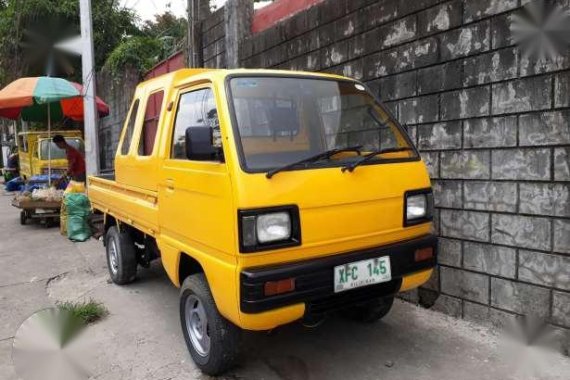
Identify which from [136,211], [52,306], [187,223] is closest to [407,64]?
[187,223]

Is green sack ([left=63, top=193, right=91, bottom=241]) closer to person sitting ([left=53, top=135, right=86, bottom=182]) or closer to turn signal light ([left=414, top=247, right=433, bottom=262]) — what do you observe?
person sitting ([left=53, top=135, right=86, bottom=182])

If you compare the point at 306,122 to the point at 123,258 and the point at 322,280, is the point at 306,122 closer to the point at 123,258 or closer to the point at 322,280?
the point at 322,280

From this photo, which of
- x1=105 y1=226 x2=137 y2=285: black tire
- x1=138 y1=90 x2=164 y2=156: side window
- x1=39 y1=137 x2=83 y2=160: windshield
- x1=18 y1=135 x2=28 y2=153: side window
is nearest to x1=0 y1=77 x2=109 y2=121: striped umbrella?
x1=39 y1=137 x2=83 y2=160: windshield

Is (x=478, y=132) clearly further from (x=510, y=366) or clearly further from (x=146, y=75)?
(x=146, y=75)

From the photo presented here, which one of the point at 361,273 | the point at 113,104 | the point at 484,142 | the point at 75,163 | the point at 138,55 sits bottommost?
the point at 361,273

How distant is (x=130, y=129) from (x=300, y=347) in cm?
260

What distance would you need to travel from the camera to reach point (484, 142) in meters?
3.52

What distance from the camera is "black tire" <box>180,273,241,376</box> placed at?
2.83 m

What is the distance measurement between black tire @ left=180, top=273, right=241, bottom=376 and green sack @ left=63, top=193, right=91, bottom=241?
499cm

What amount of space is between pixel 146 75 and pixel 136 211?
8154mm

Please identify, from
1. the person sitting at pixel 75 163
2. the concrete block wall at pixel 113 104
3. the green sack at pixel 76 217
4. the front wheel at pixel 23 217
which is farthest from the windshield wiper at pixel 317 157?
the concrete block wall at pixel 113 104

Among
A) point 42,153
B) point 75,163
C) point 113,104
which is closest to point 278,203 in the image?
point 75,163

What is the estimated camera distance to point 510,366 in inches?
122

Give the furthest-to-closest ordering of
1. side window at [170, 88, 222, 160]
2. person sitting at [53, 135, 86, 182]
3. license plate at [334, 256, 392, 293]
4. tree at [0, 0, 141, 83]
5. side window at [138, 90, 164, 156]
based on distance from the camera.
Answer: tree at [0, 0, 141, 83], person sitting at [53, 135, 86, 182], side window at [138, 90, 164, 156], side window at [170, 88, 222, 160], license plate at [334, 256, 392, 293]
